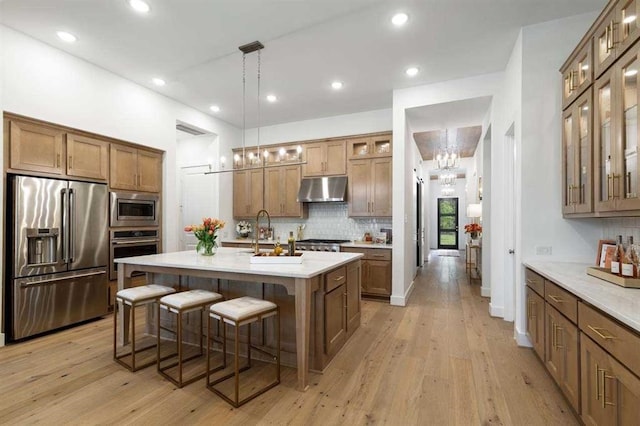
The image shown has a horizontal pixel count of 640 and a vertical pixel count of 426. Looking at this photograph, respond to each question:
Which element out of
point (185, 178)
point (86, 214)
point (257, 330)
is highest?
point (185, 178)

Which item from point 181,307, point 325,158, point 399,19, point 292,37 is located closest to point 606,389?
point 181,307

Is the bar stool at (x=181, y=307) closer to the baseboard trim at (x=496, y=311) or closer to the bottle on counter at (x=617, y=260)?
the bottle on counter at (x=617, y=260)

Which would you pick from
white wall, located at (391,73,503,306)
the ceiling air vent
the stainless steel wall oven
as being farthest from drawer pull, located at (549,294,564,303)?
the ceiling air vent

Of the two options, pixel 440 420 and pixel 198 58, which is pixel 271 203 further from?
pixel 440 420

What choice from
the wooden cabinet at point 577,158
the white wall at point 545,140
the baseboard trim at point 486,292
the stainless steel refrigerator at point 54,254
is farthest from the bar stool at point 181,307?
the baseboard trim at point 486,292

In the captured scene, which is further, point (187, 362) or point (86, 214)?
point (86, 214)

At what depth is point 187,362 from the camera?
274 cm

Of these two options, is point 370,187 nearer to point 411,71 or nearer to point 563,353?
point 411,71

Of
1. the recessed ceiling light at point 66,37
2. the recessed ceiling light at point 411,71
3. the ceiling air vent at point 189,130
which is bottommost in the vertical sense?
the ceiling air vent at point 189,130

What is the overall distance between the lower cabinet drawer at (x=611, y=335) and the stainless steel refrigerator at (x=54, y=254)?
479cm

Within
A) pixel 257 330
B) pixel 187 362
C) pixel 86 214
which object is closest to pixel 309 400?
pixel 257 330

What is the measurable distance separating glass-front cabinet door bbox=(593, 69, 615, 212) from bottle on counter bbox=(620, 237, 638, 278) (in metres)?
0.31

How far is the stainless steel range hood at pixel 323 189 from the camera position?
529 cm

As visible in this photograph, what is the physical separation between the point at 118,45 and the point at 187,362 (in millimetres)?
3493
